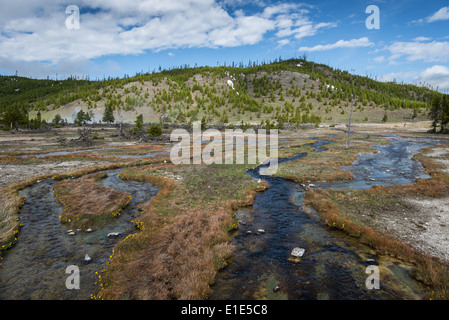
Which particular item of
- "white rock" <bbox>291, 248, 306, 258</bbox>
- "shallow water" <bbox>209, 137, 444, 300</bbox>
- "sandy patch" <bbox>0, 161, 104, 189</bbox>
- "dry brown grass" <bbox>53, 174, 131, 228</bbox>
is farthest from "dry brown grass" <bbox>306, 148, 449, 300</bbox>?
"sandy patch" <bbox>0, 161, 104, 189</bbox>

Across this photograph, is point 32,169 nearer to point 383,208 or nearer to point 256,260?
point 256,260

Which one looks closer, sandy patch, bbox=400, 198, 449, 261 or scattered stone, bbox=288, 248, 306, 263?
scattered stone, bbox=288, 248, 306, 263

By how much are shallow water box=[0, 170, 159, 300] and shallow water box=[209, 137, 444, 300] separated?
22.1ft

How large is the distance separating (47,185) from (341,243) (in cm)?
3046

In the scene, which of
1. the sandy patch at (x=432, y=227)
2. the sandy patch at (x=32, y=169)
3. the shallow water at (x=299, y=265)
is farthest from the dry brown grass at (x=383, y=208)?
the sandy patch at (x=32, y=169)

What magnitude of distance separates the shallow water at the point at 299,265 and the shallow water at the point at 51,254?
265 inches

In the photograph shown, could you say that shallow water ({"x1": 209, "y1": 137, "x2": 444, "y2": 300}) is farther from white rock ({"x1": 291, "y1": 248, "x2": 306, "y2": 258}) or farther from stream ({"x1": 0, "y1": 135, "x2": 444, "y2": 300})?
white rock ({"x1": 291, "y1": 248, "x2": 306, "y2": 258})

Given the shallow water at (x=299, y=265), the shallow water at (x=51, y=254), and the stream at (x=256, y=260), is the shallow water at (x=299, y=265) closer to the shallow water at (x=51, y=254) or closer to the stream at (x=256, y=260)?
the stream at (x=256, y=260)

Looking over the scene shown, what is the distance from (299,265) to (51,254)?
44.9ft

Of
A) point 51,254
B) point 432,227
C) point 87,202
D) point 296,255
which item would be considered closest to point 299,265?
point 296,255

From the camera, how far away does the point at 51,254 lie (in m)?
12.0

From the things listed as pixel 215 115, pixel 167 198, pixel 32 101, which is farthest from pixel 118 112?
pixel 167 198

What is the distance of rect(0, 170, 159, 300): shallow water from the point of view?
930 cm

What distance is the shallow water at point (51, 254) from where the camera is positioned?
930 centimetres
